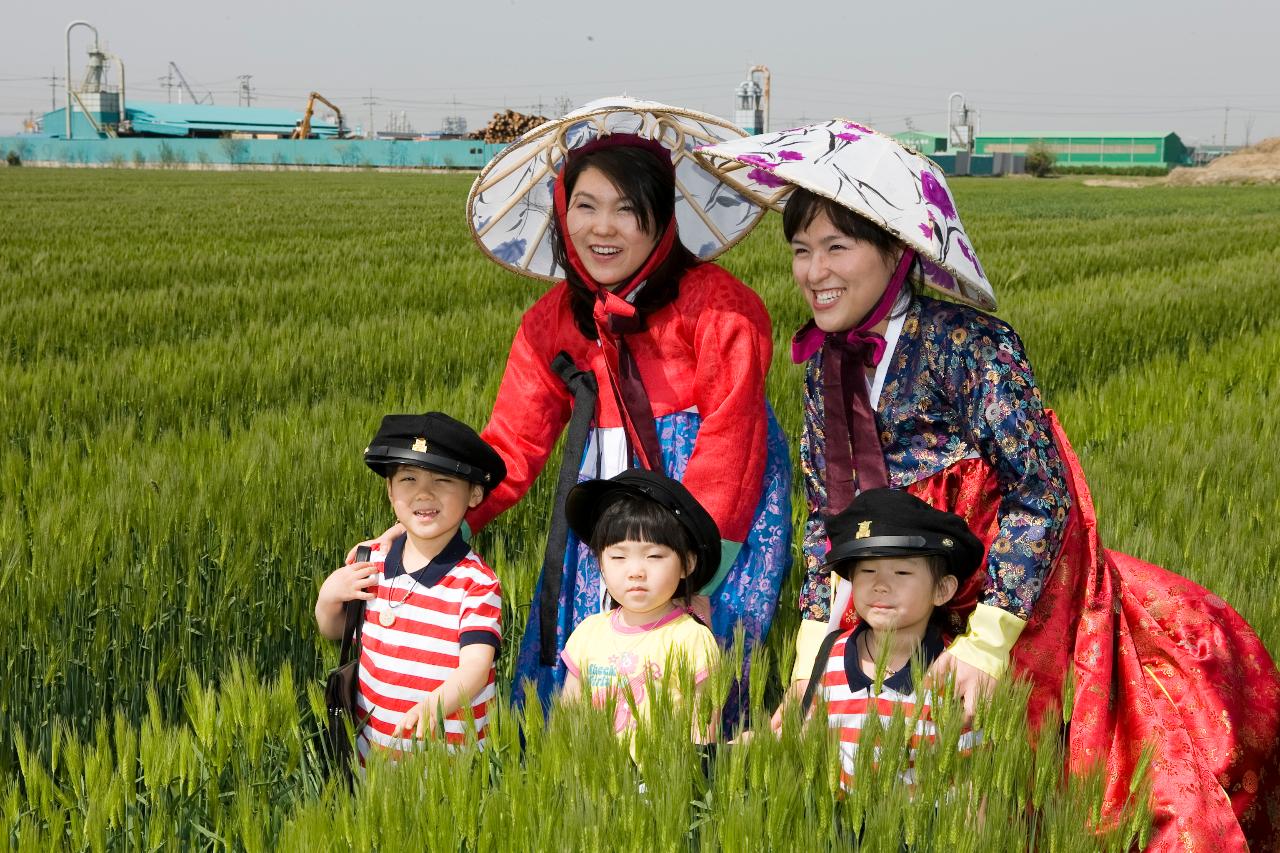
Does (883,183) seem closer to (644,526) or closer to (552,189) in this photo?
(644,526)

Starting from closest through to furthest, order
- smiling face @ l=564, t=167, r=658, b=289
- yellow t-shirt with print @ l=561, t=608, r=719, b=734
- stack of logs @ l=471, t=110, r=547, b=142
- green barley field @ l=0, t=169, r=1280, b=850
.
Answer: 1. green barley field @ l=0, t=169, r=1280, b=850
2. yellow t-shirt with print @ l=561, t=608, r=719, b=734
3. smiling face @ l=564, t=167, r=658, b=289
4. stack of logs @ l=471, t=110, r=547, b=142

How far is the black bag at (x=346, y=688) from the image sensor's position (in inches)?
79.7

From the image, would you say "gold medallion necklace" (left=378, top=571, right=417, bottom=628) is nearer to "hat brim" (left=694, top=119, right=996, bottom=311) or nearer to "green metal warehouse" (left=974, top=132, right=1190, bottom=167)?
"hat brim" (left=694, top=119, right=996, bottom=311)

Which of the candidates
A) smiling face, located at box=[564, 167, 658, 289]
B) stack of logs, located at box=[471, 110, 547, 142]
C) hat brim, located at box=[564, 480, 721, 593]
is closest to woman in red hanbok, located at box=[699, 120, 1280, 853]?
hat brim, located at box=[564, 480, 721, 593]

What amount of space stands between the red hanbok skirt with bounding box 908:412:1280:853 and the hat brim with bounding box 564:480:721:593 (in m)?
0.37

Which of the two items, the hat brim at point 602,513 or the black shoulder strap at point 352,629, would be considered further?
the black shoulder strap at point 352,629

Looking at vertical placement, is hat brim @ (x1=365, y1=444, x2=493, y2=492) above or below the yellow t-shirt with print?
above

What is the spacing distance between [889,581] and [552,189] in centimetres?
131

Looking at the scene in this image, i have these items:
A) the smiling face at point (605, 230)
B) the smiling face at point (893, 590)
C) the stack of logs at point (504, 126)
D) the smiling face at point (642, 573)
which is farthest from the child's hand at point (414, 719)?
the stack of logs at point (504, 126)

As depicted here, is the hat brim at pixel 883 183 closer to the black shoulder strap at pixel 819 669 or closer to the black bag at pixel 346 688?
the black shoulder strap at pixel 819 669

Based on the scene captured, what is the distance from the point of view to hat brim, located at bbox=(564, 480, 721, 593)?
2096 mm

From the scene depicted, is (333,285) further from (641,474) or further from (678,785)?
(678,785)

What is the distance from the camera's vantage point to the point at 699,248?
9.08 ft

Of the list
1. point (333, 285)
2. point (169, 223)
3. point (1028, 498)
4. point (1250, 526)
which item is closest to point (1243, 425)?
point (1250, 526)
